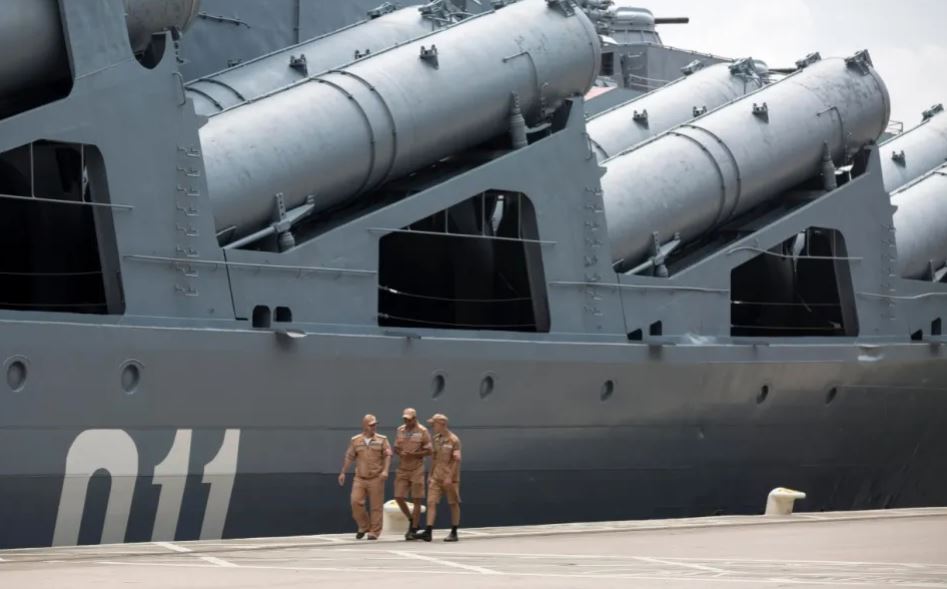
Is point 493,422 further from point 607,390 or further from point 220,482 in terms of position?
point 220,482

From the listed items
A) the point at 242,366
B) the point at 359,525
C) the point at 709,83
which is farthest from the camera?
the point at 709,83

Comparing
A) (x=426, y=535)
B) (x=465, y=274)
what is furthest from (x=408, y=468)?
(x=465, y=274)

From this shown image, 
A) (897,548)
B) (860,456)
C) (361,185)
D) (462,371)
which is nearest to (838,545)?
(897,548)

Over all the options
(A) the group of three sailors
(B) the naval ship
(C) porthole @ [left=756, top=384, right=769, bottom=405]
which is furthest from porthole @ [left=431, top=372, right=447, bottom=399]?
(C) porthole @ [left=756, top=384, right=769, bottom=405]

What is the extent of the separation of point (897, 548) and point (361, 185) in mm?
6490

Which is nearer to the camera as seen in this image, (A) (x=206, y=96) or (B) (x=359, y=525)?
(B) (x=359, y=525)

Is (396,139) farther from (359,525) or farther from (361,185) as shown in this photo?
(359,525)

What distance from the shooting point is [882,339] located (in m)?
21.5

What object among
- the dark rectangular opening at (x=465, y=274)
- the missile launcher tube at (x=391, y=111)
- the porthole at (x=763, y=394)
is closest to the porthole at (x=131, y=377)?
the missile launcher tube at (x=391, y=111)

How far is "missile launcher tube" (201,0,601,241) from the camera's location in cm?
1527

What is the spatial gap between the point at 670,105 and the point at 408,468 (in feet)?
40.3

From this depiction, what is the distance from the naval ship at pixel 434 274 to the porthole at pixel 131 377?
0.10 ft

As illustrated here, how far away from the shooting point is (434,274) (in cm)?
1853

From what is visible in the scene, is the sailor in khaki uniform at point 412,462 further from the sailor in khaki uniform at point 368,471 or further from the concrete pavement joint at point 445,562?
the concrete pavement joint at point 445,562
